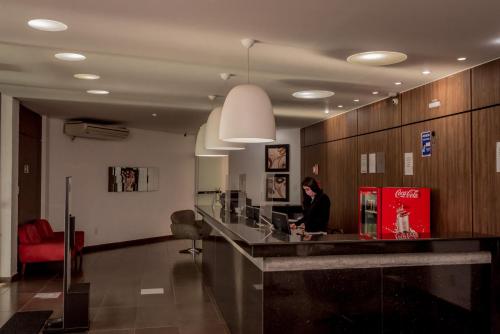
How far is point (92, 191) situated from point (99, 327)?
570 centimetres

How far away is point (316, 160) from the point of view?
9461 mm

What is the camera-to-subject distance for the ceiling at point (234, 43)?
3195 mm

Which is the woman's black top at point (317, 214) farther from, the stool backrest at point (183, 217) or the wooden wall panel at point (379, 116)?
A: the stool backrest at point (183, 217)

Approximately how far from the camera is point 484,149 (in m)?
4.66

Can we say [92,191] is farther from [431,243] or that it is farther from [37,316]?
[431,243]

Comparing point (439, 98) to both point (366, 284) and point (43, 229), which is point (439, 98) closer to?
point (366, 284)

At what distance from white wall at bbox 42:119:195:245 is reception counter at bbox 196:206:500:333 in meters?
6.44

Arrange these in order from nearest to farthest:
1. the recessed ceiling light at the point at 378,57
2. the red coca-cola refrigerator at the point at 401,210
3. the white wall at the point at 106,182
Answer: the recessed ceiling light at the point at 378,57, the red coca-cola refrigerator at the point at 401,210, the white wall at the point at 106,182

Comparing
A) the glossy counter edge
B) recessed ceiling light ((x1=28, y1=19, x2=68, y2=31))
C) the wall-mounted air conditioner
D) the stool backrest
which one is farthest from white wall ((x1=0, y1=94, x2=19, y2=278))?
the glossy counter edge

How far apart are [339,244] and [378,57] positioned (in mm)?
1805

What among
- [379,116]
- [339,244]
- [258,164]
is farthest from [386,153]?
Result: [258,164]

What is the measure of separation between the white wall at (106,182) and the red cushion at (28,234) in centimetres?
165

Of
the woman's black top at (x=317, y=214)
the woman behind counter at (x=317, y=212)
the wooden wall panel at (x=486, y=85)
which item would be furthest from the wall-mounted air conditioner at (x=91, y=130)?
the wooden wall panel at (x=486, y=85)

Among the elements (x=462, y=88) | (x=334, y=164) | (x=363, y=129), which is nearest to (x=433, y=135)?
(x=462, y=88)
